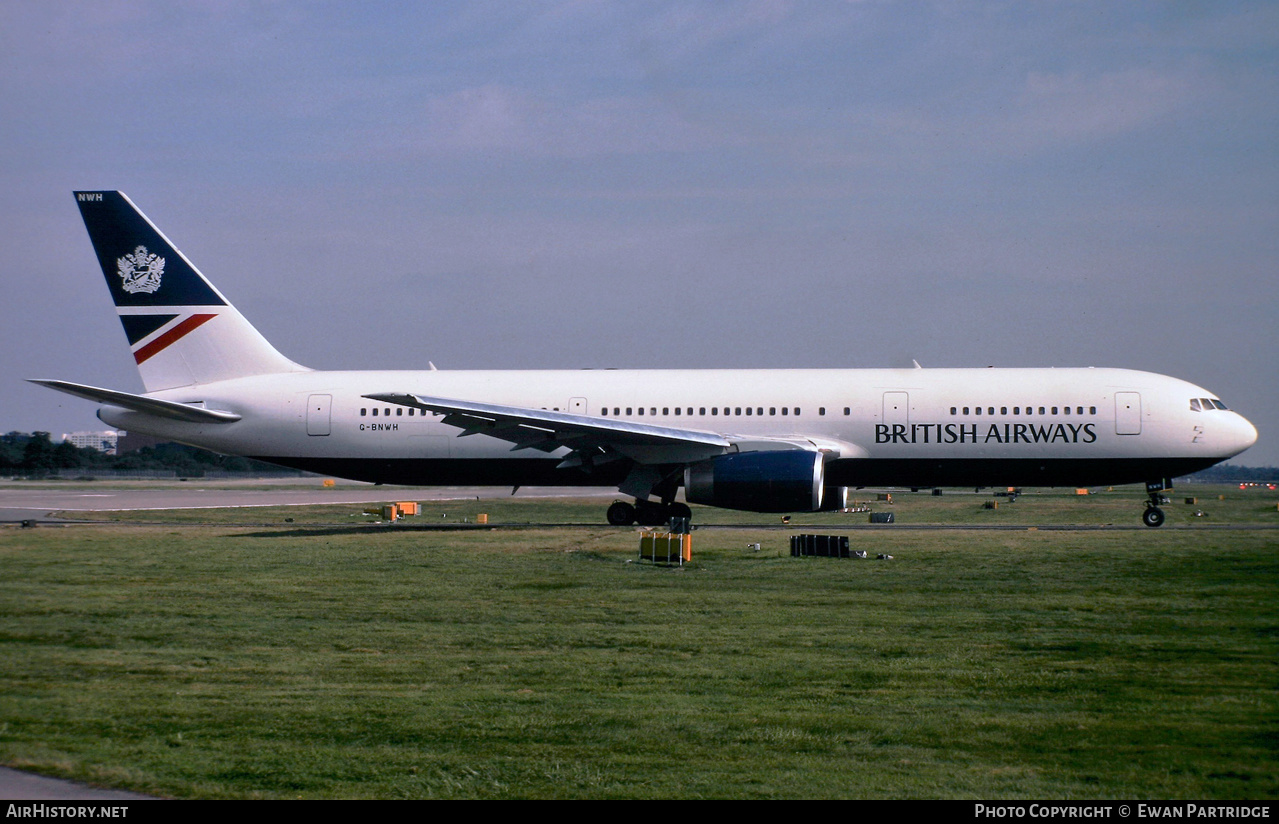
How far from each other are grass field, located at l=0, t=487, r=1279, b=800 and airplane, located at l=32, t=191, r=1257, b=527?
29.3 ft

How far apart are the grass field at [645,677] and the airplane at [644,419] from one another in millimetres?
8922

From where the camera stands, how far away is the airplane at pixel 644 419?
96.8ft

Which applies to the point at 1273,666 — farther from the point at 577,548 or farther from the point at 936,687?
the point at 577,548

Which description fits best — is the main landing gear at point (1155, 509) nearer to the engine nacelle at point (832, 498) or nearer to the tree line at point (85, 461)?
the engine nacelle at point (832, 498)

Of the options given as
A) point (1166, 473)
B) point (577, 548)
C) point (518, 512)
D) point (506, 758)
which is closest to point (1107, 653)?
point (506, 758)

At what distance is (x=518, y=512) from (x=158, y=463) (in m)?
119

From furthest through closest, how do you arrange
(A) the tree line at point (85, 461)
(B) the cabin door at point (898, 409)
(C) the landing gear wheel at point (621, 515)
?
1. (A) the tree line at point (85, 461)
2. (C) the landing gear wheel at point (621, 515)
3. (B) the cabin door at point (898, 409)

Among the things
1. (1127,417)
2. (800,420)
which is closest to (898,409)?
(800,420)

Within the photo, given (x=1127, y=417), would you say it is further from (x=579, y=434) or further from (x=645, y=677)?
(x=645, y=677)

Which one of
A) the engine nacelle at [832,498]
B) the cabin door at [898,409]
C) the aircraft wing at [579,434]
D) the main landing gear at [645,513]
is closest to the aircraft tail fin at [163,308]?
the aircraft wing at [579,434]

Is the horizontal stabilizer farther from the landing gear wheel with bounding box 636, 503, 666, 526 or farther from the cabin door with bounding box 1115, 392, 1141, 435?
the cabin door with bounding box 1115, 392, 1141, 435

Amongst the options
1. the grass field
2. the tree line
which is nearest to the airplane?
the grass field

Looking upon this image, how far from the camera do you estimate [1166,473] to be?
3017cm

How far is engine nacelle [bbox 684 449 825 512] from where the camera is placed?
26812 mm
